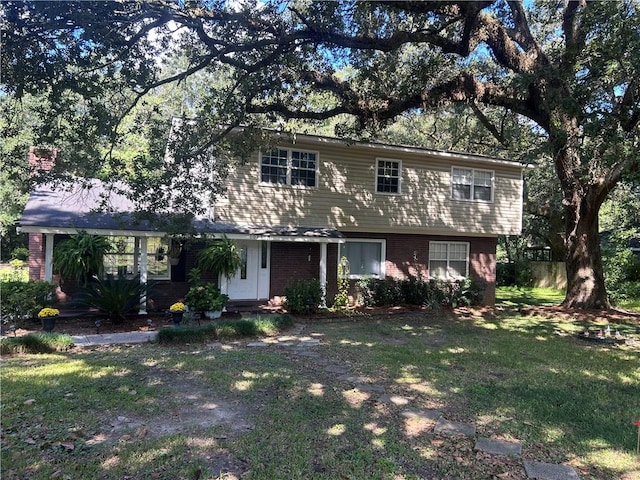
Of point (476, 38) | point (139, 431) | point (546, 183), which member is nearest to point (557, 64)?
point (476, 38)

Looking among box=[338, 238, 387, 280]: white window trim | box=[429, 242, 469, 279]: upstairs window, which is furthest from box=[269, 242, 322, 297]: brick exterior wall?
box=[429, 242, 469, 279]: upstairs window

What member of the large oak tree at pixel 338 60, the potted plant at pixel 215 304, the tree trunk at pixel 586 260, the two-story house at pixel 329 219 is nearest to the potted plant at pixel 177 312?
the potted plant at pixel 215 304

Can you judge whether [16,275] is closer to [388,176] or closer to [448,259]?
[388,176]

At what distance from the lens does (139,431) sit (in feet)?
13.8

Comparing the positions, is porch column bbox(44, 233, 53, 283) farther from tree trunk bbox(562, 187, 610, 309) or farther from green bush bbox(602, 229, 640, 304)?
green bush bbox(602, 229, 640, 304)

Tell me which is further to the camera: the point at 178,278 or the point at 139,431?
the point at 178,278

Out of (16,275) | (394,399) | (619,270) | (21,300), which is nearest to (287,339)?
(394,399)

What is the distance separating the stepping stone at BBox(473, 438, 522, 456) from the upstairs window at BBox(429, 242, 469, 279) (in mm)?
12093

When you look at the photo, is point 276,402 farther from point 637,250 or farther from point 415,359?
point 637,250

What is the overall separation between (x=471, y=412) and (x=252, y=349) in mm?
4256

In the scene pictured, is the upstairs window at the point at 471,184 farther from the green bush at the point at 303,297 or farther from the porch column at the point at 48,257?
the porch column at the point at 48,257

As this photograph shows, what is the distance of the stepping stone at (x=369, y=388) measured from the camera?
570cm

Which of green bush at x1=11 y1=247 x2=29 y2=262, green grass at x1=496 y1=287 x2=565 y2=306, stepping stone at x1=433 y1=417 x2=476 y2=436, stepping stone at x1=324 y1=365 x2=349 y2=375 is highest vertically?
green bush at x1=11 y1=247 x2=29 y2=262

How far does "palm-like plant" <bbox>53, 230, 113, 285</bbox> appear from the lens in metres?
9.89
